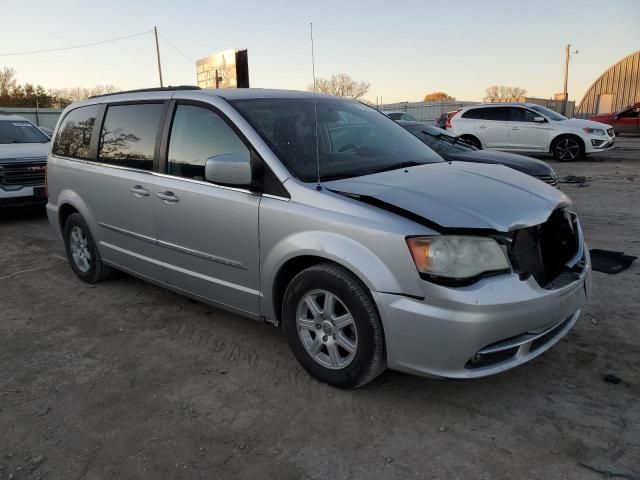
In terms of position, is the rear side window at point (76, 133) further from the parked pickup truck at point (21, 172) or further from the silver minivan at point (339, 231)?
the parked pickup truck at point (21, 172)

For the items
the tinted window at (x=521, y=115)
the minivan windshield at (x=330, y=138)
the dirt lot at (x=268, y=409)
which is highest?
the tinted window at (x=521, y=115)

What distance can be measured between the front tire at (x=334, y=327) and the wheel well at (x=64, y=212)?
122 inches

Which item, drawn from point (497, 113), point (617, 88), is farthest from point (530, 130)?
point (617, 88)

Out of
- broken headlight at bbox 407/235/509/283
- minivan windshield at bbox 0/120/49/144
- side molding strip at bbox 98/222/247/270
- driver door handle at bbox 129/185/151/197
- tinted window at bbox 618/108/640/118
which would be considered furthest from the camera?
tinted window at bbox 618/108/640/118

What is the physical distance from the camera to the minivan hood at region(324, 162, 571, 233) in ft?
8.89

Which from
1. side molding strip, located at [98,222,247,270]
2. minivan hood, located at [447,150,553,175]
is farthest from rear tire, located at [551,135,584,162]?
side molding strip, located at [98,222,247,270]

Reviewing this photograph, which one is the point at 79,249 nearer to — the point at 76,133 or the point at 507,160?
the point at 76,133

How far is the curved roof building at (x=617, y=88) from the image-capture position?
55728 millimetres

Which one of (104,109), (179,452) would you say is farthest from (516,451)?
(104,109)

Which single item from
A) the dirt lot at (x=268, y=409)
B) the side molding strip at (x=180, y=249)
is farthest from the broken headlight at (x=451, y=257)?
the side molding strip at (x=180, y=249)

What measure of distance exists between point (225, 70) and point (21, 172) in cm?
2574

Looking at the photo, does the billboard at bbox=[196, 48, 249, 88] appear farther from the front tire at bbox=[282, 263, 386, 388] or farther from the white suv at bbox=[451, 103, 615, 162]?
the front tire at bbox=[282, 263, 386, 388]

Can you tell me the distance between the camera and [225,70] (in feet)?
106

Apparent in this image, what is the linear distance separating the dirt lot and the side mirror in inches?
48.0
